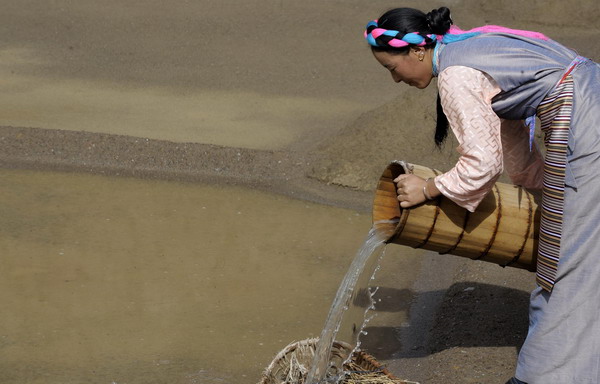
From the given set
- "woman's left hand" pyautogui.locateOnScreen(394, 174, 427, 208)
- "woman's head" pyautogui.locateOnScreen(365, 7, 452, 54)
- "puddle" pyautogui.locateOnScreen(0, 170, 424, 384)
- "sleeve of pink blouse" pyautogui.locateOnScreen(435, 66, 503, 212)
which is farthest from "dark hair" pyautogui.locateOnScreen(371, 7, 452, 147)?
"puddle" pyautogui.locateOnScreen(0, 170, 424, 384)

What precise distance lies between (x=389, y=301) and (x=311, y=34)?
17.3 feet

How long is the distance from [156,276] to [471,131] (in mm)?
2232

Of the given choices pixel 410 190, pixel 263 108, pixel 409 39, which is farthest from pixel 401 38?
pixel 263 108

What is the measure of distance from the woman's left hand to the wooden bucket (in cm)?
3

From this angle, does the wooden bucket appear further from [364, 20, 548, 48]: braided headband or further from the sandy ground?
the sandy ground

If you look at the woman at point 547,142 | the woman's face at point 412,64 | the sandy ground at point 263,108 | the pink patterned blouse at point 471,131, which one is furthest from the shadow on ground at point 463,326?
the woman's face at point 412,64

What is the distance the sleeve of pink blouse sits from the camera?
2367 millimetres

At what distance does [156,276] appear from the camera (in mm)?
4207

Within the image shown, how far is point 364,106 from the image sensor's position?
279 inches

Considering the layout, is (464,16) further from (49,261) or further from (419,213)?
(419,213)

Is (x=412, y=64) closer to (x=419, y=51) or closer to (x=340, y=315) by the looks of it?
(x=419, y=51)

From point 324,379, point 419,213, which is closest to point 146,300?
point 324,379

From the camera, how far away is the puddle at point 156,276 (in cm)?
356

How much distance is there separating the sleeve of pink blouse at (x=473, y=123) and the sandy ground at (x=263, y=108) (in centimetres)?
113
